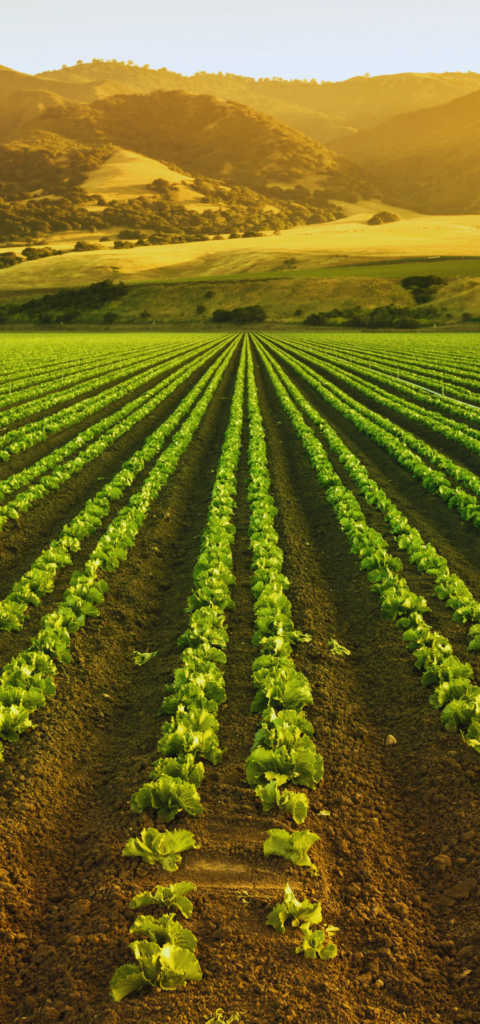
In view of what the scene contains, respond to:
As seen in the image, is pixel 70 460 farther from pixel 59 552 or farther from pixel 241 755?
pixel 241 755

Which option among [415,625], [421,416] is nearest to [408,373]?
[421,416]

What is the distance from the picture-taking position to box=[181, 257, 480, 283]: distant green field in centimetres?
9900

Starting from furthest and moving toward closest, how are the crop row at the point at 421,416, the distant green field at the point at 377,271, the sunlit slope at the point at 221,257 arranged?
1. the sunlit slope at the point at 221,257
2. the distant green field at the point at 377,271
3. the crop row at the point at 421,416

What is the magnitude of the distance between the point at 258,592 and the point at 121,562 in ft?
9.84

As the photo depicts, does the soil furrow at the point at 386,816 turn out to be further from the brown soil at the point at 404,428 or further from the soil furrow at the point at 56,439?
the soil furrow at the point at 56,439

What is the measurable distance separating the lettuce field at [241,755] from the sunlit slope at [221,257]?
362 feet

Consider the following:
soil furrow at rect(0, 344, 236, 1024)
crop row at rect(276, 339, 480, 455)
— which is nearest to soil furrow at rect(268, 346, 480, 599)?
crop row at rect(276, 339, 480, 455)

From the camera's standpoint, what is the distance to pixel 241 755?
6238 mm

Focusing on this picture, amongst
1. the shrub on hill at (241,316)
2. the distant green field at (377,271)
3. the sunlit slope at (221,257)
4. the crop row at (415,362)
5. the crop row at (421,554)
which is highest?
the sunlit slope at (221,257)

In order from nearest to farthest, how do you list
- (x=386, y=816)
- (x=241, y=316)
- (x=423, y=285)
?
(x=386, y=816) → (x=423, y=285) → (x=241, y=316)

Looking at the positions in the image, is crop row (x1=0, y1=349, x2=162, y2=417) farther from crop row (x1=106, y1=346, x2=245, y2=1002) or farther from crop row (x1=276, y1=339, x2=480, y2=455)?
crop row (x1=106, y1=346, x2=245, y2=1002)

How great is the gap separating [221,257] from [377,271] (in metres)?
42.9

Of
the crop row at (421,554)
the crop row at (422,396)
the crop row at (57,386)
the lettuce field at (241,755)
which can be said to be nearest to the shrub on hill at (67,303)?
the crop row at (57,386)

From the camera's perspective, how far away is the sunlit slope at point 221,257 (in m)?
118
